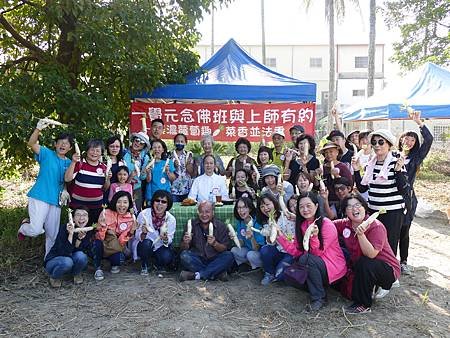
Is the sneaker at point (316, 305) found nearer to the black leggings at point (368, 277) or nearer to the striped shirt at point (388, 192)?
the black leggings at point (368, 277)

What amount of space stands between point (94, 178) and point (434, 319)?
3.18 meters

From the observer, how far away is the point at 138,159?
464 centimetres

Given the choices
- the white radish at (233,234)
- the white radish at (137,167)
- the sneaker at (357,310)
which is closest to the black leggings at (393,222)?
the sneaker at (357,310)

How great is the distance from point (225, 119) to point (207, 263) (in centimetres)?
285

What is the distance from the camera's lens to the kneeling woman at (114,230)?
3.93 m

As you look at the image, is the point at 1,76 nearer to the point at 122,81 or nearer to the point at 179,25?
the point at 122,81

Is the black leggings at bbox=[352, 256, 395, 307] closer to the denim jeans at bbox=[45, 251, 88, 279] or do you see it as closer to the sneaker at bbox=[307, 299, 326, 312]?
the sneaker at bbox=[307, 299, 326, 312]

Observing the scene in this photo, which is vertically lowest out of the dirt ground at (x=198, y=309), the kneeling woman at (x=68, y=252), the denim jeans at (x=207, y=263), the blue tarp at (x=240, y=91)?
the dirt ground at (x=198, y=309)

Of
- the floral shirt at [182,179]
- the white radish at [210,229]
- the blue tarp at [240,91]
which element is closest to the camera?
the white radish at [210,229]

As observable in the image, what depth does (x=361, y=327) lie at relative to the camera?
3.08 meters

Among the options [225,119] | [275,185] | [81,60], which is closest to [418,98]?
[225,119]

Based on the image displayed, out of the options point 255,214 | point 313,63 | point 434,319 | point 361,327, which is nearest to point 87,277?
point 255,214

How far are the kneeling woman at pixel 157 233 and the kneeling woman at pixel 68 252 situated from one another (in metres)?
0.53

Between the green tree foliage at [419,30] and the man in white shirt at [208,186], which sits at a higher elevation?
the green tree foliage at [419,30]
